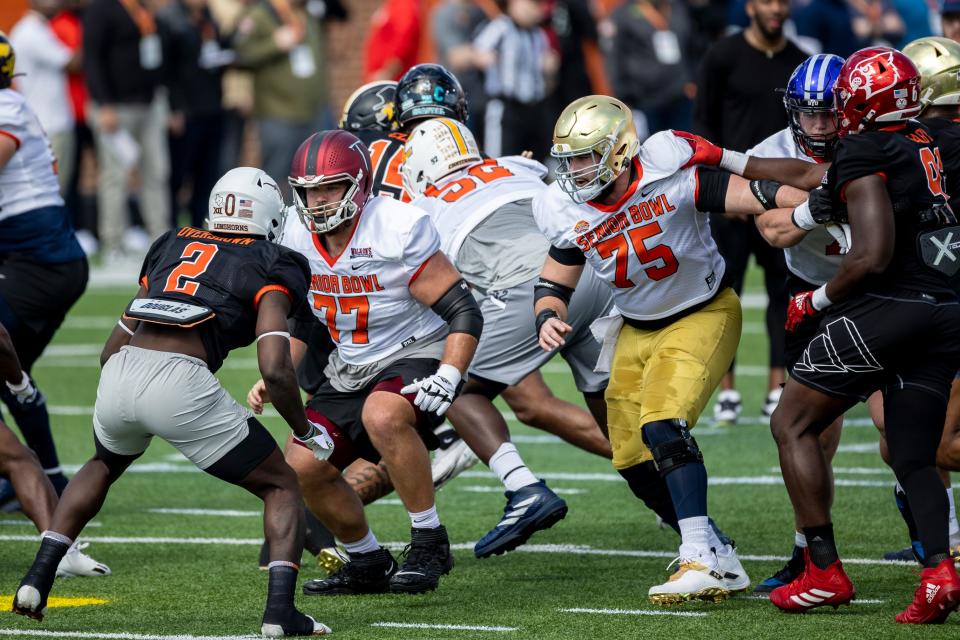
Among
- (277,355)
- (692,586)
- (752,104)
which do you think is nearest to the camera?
(277,355)

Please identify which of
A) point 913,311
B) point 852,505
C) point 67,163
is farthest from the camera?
point 67,163

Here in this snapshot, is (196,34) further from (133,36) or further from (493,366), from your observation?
(493,366)

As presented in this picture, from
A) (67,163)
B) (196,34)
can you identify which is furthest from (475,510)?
(196,34)

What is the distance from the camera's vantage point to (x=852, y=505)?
7.66m

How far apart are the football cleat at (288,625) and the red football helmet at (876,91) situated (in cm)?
240

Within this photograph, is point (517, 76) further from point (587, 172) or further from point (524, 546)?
point (587, 172)

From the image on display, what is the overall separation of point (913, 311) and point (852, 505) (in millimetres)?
2295

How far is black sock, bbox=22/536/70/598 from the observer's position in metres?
5.42

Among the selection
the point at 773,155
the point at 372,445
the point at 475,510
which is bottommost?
the point at 475,510

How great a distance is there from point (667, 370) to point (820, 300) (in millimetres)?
765

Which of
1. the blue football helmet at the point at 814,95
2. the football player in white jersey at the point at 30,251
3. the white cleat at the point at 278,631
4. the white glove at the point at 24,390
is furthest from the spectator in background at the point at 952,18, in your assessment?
the white glove at the point at 24,390

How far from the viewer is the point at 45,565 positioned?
5.46 m

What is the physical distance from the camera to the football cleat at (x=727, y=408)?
9884 mm

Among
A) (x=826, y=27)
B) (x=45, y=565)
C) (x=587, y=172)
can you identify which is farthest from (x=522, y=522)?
(x=826, y=27)
